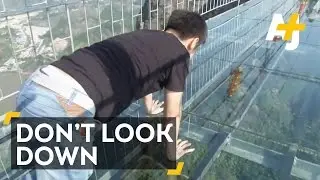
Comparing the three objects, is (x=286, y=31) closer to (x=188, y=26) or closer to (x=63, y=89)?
(x=188, y=26)

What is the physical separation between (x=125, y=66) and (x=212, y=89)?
1330 mm

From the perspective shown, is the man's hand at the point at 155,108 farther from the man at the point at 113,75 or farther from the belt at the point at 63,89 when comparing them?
the belt at the point at 63,89

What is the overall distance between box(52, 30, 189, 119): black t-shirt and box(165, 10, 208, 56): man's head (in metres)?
0.04

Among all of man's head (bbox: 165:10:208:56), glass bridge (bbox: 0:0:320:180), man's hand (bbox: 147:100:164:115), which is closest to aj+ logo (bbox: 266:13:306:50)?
glass bridge (bbox: 0:0:320:180)

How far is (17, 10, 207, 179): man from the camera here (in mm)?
911

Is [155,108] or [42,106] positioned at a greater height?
[42,106]

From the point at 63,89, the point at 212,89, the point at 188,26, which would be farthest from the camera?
the point at 212,89

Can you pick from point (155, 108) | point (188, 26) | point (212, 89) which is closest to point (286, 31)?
point (212, 89)

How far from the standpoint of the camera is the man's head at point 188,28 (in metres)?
1.05

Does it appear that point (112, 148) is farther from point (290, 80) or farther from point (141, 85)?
point (290, 80)

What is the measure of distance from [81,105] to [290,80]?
2.04 m

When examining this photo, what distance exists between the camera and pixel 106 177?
4.97 feet

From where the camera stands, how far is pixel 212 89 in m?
2.21

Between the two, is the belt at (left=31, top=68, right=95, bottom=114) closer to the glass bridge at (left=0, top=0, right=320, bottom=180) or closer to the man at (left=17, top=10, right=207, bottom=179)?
the man at (left=17, top=10, right=207, bottom=179)
